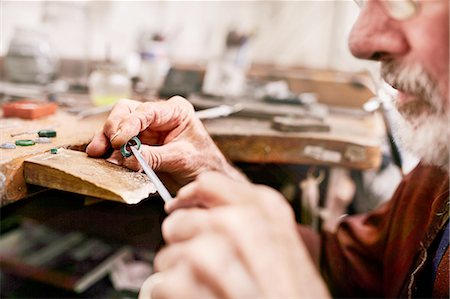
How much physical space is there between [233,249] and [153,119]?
59cm

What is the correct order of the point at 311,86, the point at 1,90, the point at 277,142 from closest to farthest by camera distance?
the point at 277,142 → the point at 1,90 → the point at 311,86

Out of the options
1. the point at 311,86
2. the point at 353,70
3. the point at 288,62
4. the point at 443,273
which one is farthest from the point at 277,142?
the point at 288,62

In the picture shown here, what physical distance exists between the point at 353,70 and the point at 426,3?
10.9 feet

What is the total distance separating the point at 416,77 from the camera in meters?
0.83

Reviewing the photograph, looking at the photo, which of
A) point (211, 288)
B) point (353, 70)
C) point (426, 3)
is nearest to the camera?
point (211, 288)

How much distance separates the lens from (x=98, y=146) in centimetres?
102

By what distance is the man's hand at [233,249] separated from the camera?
58 centimetres

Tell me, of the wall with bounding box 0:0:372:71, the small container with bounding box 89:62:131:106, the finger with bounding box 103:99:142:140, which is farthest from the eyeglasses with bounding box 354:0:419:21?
the wall with bounding box 0:0:372:71

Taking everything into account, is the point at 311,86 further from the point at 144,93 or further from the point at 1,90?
the point at 1,90

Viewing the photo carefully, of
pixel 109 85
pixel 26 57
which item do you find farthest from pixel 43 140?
pixel 26 57

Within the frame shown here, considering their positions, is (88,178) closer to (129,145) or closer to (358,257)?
(129,145)

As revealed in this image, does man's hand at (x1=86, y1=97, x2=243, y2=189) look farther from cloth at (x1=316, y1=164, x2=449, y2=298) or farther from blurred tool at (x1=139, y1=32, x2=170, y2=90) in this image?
blurred tool at (x1=139, y1=32, x2=170, y2=90)

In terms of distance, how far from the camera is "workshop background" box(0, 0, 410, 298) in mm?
1012

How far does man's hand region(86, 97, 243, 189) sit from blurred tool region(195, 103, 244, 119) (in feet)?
1.28
